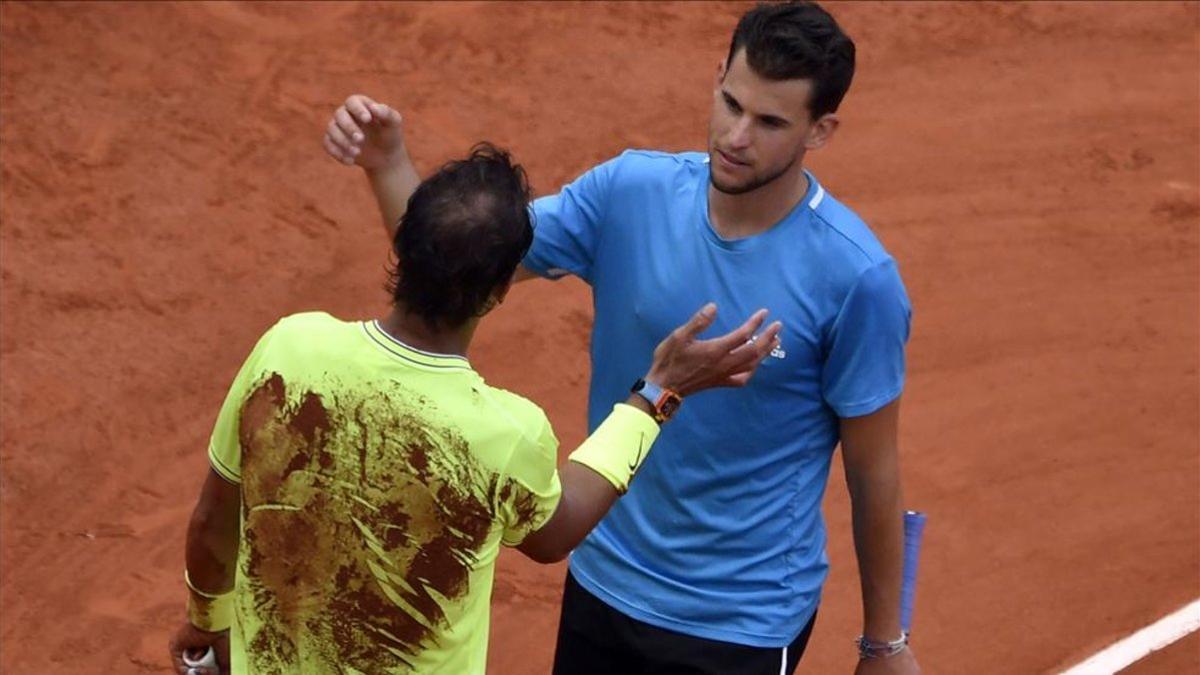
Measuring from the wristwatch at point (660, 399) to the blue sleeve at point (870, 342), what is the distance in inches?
20.0

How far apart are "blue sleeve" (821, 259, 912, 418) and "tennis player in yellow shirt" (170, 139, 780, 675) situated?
0.84m

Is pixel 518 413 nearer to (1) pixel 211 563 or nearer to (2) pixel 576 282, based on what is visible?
(1) pixel 211 563

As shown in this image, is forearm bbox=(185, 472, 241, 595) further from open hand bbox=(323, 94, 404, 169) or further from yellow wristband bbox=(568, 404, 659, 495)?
open hand bbox=(323, 94, 404, 169)

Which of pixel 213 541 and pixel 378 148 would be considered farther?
pixel 378 148

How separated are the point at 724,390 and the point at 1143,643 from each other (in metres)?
3.40

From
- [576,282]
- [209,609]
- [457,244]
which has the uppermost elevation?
[457,244]

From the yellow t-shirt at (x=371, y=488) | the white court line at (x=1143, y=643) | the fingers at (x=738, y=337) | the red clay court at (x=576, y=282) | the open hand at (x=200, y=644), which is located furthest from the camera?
the red clay court at (x=576, y=282)

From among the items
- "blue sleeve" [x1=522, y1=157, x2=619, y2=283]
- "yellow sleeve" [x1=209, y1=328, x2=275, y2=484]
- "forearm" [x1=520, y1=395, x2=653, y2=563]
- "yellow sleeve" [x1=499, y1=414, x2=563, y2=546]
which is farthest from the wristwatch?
"yellow sleeve" [x1=209, y1=328, x2=275, y2=484]

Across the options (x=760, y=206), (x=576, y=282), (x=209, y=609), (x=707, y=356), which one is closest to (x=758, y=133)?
(x=760, y=206)

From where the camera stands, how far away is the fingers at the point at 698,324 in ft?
13.6

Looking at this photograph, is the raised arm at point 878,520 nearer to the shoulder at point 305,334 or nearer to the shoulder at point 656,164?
the shoulder at point 656,164

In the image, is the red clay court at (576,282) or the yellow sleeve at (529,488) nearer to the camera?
the yellow sleeve at (529,488)

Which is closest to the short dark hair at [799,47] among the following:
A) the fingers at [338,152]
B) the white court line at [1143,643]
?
the fingers at [338,152]

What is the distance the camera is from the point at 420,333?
372cm
